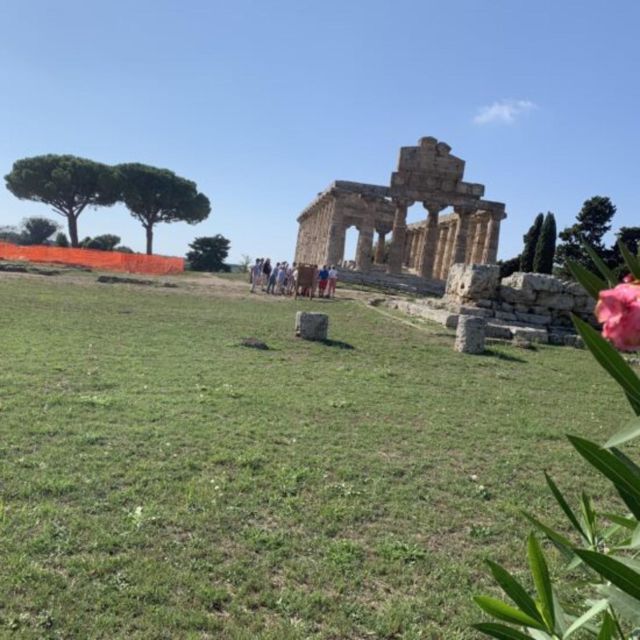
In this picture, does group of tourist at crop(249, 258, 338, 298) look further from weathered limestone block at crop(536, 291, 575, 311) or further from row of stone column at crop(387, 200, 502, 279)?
row of stone column at crop(387, 200, 502, 279)

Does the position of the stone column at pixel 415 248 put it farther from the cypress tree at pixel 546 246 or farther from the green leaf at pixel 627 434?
the green leaf at pixel 627 434

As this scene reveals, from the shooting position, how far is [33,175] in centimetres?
5078

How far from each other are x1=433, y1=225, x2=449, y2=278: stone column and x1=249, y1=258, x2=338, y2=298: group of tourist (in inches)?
851

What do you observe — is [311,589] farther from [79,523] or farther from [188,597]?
[79,523]

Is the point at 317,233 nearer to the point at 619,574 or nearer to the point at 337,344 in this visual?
the point at 337,344

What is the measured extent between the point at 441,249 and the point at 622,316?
4651 cm

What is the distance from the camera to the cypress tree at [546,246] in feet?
111

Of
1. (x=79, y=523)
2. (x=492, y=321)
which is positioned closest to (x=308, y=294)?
(x=492, y=321)

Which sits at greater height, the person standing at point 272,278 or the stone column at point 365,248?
the stone column at point 365,248

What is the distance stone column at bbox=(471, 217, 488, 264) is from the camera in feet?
133

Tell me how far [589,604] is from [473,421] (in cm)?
512

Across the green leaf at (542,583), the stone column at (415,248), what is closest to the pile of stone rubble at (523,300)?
the green leaf at (542,583)

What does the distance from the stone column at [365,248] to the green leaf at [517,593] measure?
3530 cm

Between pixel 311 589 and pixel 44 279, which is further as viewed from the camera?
pixel 44 279
